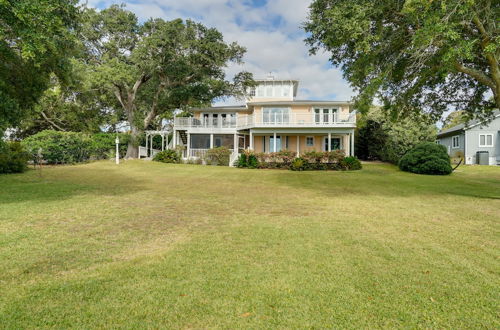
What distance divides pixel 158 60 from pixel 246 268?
24.6 meters

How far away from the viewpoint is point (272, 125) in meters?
23.8

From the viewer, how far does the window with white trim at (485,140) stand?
26562 millimetres

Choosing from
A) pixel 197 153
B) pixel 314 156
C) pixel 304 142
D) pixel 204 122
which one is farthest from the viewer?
pixel 204 122

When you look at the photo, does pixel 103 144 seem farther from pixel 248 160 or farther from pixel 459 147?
pixel 459 147

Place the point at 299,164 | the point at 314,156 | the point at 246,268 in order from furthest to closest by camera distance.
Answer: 1. the point at 314,156
2. the point at 299,164
3. the point at 246,268

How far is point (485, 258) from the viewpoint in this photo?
3.88 meters

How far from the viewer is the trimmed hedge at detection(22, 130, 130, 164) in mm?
19391

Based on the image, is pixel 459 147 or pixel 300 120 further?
pixel 459 147

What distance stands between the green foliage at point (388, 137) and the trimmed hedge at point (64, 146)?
23.5m

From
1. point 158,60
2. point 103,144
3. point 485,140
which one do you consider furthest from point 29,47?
point 485,140

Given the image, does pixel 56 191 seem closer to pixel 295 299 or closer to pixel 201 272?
pixel 201 272

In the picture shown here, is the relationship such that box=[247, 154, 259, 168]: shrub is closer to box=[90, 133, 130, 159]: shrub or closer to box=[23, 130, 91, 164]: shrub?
box=[90, 133, 130, 159]: shrub

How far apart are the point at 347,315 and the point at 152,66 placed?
83.1 feet

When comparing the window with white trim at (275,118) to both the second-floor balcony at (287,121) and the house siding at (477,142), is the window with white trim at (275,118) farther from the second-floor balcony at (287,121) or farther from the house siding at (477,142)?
the house siding at (477,142)
